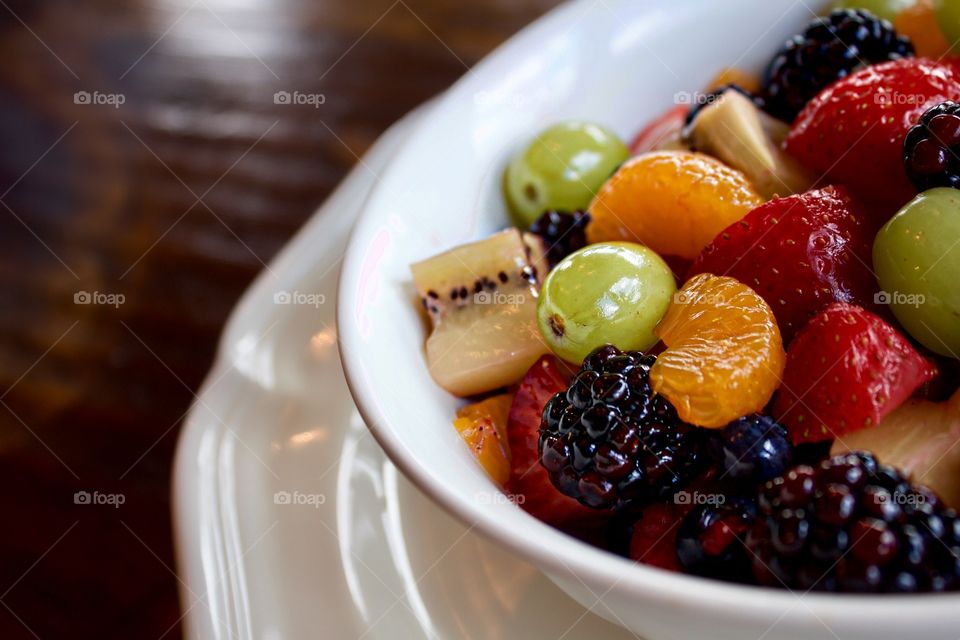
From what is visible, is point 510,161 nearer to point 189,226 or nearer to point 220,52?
point 189,226

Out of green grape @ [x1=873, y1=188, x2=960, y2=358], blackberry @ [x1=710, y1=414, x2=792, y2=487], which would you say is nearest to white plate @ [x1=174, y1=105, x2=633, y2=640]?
blackberry @ [x1=710, y1=414, x2=792, y2=487]

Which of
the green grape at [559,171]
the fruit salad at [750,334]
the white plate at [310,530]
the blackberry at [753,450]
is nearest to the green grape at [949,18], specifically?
the fruit salad at [750,334]

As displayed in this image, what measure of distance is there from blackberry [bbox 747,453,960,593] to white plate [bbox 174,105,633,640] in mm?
266

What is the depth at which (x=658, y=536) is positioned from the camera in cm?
89

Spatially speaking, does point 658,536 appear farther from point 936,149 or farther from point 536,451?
point 936,149

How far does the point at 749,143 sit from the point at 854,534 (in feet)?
2.10

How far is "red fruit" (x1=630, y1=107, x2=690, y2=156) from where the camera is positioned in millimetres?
1385

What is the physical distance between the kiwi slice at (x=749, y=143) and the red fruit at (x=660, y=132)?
74mm

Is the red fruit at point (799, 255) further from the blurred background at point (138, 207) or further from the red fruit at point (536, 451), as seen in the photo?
the blurred background at point (138, 207)

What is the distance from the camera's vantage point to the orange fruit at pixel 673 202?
3.60ft

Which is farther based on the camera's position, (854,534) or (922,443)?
(922,443)

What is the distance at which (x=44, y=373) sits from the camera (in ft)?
5.57

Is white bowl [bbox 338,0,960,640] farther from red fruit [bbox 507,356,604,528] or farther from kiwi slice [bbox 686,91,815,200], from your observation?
kiwi slice [bbox 686,91,815,200]

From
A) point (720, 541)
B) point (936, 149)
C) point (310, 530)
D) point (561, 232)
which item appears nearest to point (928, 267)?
point (936, 149)
